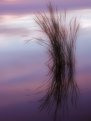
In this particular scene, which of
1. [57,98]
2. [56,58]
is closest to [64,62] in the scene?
[56,58]

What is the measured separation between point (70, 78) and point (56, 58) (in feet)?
0.80

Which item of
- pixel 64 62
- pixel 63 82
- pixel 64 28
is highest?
pixel 64 28

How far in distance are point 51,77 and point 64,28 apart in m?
0.47

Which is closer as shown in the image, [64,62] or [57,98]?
[57,98]

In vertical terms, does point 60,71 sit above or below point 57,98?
above

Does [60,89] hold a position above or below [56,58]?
below

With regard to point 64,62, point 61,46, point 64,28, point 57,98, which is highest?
point 64,28

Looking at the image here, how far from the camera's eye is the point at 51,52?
2182 mm

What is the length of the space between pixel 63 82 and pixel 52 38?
17.2 inches

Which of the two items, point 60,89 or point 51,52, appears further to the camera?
point 51,52

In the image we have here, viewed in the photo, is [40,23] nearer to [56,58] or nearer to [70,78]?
[56,58]

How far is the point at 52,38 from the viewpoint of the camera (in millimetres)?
2197

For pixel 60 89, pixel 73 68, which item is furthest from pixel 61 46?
pixel 60 89

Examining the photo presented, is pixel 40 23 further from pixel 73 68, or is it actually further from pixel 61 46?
pixel 73 68
